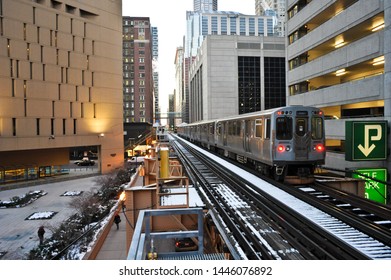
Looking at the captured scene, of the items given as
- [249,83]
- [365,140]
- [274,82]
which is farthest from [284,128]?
[274,82]

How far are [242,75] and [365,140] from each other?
53.5 meters

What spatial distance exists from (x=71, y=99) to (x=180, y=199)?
29259mm

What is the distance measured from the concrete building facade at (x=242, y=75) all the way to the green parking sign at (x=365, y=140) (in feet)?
162

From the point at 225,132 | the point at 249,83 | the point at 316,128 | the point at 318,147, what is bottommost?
the point at 318,147

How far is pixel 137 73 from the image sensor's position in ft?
134

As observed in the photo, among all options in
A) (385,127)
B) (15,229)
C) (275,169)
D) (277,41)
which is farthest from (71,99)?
(277,41)

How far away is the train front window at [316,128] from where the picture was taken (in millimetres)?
12109

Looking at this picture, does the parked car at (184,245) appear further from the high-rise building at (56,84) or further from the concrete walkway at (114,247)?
the high-rise building at (56,84)

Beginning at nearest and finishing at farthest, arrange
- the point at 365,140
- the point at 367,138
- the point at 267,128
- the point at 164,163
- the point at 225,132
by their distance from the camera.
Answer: the point at 164,163, the point at 365,140, the point at 367,138, the point at 267,128, the point at 225,132

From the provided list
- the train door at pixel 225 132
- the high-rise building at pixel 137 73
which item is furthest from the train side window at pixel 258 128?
the high-rise building at pixel 137 73

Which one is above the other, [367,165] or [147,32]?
[147,32]

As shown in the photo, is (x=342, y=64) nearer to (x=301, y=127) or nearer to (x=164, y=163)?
(x=301, y=127)
